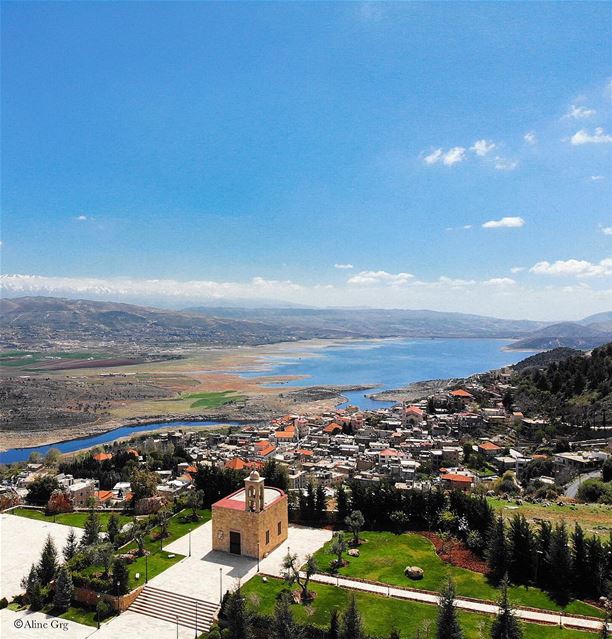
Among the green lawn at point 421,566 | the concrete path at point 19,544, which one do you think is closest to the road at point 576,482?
the green lawn at point 421,566

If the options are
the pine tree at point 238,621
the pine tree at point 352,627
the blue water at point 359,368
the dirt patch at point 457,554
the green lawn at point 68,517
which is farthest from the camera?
the blue water at point 359,368

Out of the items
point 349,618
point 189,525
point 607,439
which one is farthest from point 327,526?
point 607,439

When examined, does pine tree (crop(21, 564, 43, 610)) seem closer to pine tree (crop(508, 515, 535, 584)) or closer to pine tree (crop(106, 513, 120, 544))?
pine tree (crop(106, 513, 120, 544))

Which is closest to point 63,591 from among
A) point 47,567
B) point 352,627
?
point 47,567

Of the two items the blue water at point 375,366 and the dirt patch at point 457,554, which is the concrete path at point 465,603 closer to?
the dirt patch at point 457,554

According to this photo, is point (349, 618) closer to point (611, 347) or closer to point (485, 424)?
point (485, 424)

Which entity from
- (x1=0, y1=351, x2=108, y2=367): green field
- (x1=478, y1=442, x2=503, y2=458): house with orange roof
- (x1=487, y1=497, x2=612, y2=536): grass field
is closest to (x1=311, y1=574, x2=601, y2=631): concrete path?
(x1=487, y1=497, x2=612, y2=536): grass field
